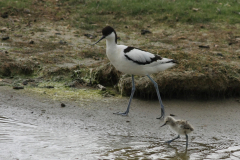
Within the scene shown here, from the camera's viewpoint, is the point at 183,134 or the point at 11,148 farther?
the point at 183,134

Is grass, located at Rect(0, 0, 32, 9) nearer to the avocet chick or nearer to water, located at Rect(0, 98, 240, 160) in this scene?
water, located at Rect(0, 98, 240, 160)

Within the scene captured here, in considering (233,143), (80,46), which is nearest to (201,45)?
(80,46)

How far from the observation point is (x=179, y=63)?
691cm

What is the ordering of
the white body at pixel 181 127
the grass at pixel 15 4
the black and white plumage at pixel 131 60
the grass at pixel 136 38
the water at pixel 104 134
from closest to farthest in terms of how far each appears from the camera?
the water at pixel 104 134, the white body at pixel 181 127, the black and white plumage at pixel 131 60, the grass at pixel 136 38, the grass at pixel 15 4

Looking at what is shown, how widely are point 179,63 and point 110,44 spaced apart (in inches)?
60.2

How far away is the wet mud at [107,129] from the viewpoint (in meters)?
4.56

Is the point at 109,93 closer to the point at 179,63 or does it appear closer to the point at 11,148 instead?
the point at 179,63

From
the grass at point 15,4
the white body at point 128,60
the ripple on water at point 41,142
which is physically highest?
the grass at point 15,4

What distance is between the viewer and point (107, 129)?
5.29 metres

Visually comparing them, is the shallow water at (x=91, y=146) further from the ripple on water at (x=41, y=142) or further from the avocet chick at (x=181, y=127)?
the avocet chick at (x=181, y=127)

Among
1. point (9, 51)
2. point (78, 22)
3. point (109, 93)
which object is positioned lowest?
point (109, 93)

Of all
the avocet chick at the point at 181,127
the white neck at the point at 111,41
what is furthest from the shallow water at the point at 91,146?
the white neck at the point at 111,41

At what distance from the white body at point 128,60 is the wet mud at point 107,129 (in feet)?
2.21

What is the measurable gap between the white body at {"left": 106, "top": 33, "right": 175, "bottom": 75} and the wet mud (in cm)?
67
